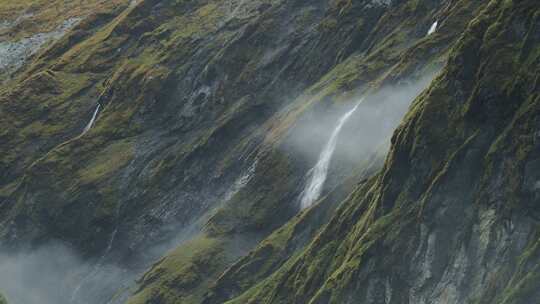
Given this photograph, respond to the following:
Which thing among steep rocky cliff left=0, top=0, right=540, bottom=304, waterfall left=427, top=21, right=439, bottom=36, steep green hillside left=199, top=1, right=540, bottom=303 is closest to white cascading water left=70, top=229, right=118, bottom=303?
steep rocky cliff left=0, top=0, right=540, bottom=304

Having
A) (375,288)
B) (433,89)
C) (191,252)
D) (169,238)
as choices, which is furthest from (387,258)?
(169,238)

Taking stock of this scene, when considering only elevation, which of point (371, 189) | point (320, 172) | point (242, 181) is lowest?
point (242, 181)

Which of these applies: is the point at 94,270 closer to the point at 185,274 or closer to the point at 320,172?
the point at 185,274

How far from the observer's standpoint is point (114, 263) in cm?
19150

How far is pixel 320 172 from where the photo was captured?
16812 cm

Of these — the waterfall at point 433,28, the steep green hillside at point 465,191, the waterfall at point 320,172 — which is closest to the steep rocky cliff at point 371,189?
the steep green hillside at point 465,191

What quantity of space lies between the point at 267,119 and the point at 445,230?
304 ft

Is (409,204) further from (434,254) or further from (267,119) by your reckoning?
(267,119)

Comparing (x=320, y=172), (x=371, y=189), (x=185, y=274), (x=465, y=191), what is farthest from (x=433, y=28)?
(x=465, y=191)

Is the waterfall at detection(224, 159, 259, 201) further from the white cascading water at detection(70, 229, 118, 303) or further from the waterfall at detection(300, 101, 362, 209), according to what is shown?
the white cascading water at detection(70, 229, 118, 303)

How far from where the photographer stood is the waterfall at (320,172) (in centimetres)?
16612

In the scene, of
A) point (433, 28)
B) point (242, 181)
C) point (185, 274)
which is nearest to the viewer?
point (185, 274)

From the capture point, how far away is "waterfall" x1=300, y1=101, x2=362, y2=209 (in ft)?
545

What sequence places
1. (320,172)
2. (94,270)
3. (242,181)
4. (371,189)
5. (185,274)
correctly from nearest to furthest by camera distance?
(371,189), (320,172), (185,274), (242,181), (94,270)
